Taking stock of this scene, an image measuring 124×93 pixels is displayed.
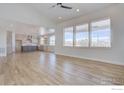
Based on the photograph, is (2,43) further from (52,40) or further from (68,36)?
(52,40)

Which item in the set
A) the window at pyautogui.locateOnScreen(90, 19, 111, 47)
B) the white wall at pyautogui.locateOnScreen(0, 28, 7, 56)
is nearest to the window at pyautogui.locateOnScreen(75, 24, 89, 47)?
the window at pyautogui.locateOnScreen(90, 19, 111, 47)

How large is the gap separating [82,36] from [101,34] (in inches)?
62.6

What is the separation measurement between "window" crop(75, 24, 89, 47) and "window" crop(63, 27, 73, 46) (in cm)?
60

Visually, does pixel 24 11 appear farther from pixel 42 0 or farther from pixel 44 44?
pixel 44 44

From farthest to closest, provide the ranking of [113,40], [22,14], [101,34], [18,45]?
1. [18,45]
2. [22,14]
3. [101,34]
4. [113,40]

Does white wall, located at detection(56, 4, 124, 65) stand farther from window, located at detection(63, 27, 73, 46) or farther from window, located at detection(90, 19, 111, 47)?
window, located at detection(63, 27, 73, 46)

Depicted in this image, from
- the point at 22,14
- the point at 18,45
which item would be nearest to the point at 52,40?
the point at 18,45

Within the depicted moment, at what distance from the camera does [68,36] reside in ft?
29.5

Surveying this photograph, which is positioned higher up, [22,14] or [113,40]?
[22,14]

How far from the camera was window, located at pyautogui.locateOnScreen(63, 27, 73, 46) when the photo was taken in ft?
28.5

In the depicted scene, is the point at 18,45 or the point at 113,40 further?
the point at 18,45

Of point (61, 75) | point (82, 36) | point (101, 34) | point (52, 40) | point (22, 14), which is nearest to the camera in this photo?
point (61, 75)
